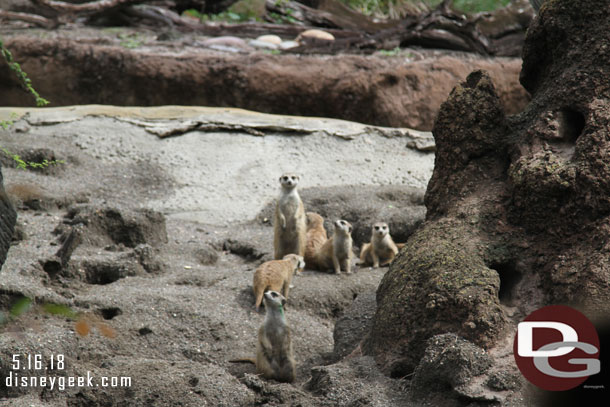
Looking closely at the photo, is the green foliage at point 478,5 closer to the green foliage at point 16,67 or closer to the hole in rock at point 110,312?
the hole in rock at point 110,312

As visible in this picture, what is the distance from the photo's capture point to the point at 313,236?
266 inches

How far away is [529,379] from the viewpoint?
2.88 m

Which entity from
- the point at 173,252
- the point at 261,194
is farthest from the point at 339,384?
the point at 261,194

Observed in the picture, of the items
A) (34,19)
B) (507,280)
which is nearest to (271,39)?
(34,19)

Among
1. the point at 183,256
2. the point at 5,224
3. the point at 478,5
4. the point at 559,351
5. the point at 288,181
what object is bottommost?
the point at 183,256

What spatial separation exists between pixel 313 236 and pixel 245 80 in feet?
11.2

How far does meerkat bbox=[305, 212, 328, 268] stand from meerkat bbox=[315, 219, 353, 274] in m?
0.15

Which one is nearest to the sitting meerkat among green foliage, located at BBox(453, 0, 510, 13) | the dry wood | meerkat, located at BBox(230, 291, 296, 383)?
meerkat, located at BBox(230, 291, 296, 383)

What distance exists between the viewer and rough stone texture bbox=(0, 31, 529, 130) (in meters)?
9.47

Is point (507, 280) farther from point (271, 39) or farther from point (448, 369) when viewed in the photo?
point (271, 39)

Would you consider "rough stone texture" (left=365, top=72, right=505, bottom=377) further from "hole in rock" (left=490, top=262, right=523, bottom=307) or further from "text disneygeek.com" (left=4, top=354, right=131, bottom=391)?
"text disneygeek.com" (left=4, top=354, right=131, bottom=391)

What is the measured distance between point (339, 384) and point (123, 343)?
139 centimetres

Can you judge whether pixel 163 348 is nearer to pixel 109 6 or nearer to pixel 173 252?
pixel 173 252

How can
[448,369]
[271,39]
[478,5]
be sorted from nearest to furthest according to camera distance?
[448,369], [271,39], [478,5]
